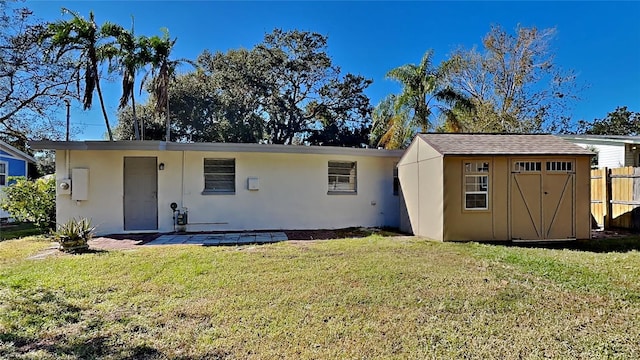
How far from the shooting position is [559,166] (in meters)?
7.76

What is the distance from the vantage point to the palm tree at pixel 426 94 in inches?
626

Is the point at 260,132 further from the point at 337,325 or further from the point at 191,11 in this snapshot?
the point at 337,325

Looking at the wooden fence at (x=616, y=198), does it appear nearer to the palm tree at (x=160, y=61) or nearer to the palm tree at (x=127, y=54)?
the palm tree at (x=160, y=61)

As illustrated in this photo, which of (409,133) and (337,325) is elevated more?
(409,133)

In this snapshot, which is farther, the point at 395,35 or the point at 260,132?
the point at 260,132

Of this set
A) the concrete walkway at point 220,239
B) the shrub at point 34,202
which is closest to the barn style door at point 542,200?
the concrete walkway at point 220,239

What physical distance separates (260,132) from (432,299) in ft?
62.3

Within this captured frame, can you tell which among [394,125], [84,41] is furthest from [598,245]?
[84,41]

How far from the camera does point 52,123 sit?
16.3m

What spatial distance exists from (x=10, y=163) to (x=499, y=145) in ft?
58.5

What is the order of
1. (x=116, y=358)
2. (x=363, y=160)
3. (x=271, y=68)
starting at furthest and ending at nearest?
(x=271, y=68), (x=363, y=160), (x=116, y=358)

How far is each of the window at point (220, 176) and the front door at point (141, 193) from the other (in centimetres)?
131

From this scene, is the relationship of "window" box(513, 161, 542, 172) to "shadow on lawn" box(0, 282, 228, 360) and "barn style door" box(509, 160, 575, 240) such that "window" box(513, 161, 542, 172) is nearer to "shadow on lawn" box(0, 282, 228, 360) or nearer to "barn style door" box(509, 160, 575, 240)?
"barn style door" box(509, 160, 575, 240)

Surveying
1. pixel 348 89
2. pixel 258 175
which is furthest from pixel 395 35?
pixel 258 175
